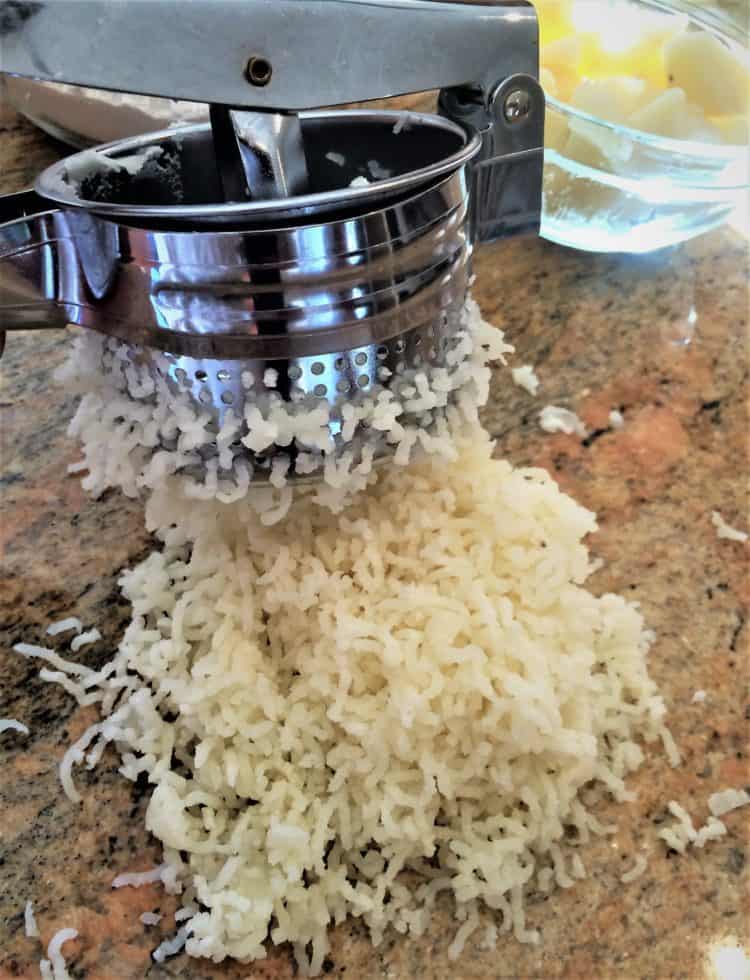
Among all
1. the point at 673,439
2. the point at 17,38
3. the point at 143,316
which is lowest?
the point at 673,439

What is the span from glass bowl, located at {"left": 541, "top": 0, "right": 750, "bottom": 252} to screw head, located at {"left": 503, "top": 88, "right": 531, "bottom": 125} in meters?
0.41

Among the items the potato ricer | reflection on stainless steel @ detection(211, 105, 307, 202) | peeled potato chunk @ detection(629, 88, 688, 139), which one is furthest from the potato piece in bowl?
reflection on stainless steel @ detection(211, 105, 307, 202)

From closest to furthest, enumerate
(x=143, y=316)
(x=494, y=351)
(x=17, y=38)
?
(x=17, y=38), (x=143, y=316), (x=494, y=351)

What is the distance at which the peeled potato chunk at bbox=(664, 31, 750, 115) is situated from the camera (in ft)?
3.15

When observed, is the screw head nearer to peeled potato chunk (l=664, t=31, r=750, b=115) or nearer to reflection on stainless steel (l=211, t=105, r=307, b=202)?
reflection on stainless steel (l=211, t=105, r=307, b=202)

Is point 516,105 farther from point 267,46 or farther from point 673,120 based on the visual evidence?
point 673,120

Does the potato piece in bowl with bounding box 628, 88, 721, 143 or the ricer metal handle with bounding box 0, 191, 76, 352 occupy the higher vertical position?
the ricer metal handle with bounding box 0, 191, 76, 352

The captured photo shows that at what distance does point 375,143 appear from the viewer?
2.06 ft

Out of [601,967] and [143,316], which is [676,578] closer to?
[601,967]

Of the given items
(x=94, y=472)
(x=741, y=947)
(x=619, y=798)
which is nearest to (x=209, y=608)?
(x=94, y=472)

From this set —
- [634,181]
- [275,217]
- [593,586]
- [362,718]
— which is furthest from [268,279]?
[634,181]

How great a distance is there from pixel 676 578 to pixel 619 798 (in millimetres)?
232

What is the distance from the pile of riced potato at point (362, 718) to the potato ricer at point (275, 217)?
90mm

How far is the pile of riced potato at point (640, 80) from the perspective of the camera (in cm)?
96
